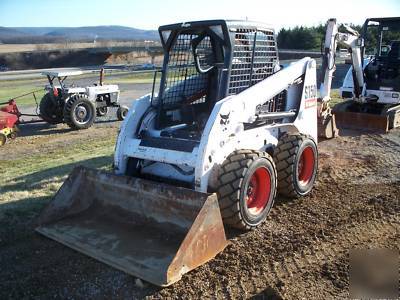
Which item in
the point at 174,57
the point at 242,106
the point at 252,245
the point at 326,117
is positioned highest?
the point at 174,57

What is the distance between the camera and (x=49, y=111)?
12234mm

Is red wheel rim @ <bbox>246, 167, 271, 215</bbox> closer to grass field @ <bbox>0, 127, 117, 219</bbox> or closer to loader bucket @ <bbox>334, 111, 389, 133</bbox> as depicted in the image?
grass field @ <bbox>0, 127, 117, 219</bbox>

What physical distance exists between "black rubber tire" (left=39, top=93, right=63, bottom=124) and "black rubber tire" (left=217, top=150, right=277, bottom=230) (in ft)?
28.2

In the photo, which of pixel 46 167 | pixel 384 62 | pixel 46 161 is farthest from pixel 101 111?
pixel 384 62

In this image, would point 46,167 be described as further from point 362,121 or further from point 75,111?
point 362,121

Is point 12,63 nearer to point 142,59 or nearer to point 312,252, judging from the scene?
point 142,59

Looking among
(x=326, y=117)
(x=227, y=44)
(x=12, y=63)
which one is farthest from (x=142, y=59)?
(x=227, y=44)

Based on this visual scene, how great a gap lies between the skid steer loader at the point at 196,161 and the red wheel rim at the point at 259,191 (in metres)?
0.01

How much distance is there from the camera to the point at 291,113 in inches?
238

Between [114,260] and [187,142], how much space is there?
60.3 inches

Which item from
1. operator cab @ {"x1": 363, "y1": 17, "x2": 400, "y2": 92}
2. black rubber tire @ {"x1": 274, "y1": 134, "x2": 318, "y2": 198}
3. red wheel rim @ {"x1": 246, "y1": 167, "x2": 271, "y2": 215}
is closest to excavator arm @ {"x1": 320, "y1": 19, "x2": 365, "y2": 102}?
operator cab @ {"x1": 363, "y1": 17, "x2": 400, "y2": 92}

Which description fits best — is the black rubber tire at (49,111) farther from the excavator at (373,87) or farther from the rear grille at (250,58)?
the rear grille at (250,58)

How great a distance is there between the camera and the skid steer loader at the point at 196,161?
14.1 feet

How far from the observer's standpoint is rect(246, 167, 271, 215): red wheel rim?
5.01 metres
